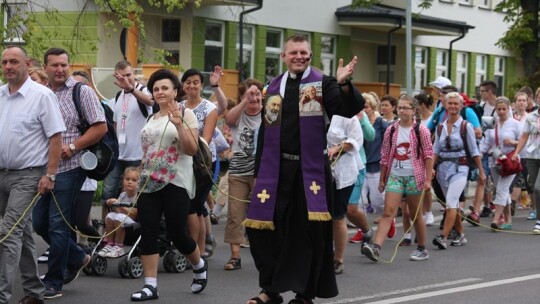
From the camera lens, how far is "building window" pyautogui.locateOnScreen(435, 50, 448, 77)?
4450 centimetres

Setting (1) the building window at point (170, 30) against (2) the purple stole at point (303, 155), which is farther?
(1) the building window at point (170, 30)

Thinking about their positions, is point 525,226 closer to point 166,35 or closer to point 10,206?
point 10,206

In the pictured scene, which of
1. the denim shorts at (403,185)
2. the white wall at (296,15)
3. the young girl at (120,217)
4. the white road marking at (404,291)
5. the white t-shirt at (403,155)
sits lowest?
the white road marking at (404,291)

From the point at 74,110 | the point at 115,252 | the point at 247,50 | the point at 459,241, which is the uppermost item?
the point at 247,50

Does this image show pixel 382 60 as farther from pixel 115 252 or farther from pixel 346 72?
pixel 346 72

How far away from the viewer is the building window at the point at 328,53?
3794 cm

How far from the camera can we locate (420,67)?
43.5 meters

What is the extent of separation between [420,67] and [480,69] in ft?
17.7

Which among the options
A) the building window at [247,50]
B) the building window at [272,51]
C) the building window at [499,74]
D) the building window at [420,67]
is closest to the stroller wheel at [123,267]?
the building window at [247,50]

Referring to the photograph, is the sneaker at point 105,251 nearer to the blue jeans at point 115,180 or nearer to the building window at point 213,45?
the blue jeans at point 115,180

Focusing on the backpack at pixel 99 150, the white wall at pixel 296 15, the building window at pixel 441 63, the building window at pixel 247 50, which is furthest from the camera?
the building window at pixel 441 63

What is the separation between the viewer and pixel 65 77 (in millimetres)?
9578

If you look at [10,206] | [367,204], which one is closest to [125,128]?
[10,206]

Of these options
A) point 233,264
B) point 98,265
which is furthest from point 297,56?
point 233,264
